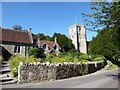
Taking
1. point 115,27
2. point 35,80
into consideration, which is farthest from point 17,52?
point 115,27

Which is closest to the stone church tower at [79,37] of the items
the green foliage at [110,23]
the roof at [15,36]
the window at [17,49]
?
the roof at [15,36]

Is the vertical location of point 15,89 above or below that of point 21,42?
below

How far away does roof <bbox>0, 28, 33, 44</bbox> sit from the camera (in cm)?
4884

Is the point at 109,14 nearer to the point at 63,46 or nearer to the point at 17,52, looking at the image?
the point at 17,52

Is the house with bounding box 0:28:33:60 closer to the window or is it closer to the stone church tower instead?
the window

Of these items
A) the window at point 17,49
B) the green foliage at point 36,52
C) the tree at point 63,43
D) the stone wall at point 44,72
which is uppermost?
the tree at point 63,43

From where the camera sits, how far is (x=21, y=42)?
50.4m

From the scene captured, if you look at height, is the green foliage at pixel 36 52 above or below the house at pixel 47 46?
below

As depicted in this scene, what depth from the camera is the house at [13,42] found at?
48000 mm

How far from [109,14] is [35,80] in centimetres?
978

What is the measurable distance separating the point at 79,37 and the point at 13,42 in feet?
145

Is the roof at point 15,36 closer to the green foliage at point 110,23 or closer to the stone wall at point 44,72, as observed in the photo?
the stone wall at point 44,72

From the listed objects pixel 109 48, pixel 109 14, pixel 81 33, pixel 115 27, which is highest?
pixel 81 33

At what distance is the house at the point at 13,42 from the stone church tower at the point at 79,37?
1428 inches
